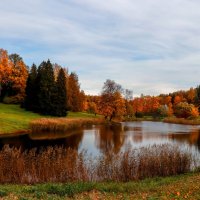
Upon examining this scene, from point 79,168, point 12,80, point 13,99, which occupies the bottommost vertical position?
Answer: point 79,168

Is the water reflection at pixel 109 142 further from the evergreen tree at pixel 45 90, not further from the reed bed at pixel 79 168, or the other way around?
the evergreen tree at pixel 45 90

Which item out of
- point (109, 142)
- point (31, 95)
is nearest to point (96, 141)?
point (109, 142)

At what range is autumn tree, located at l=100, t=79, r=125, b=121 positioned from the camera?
88.4 m

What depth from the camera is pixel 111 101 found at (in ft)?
292

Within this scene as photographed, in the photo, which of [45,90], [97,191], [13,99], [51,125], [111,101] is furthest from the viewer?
[111,101]

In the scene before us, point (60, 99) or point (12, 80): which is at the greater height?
point (12, 80)

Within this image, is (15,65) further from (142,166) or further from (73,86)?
(142,166)

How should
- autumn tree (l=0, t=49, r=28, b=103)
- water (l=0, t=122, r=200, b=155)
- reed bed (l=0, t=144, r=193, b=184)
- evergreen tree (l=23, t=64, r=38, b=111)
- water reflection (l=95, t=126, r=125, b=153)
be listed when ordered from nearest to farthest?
1. reed bed (l=0, t=144, r=193, b=184)
2. water reflection (l=95, t=126, r=125, b=153)
3. water (l=0, t=122, r=200, b=155)
4. evergreen tree (l=23, t=64, r=38, b=111)
5. autumn tree (l=0, t=49, r=28, b=103)

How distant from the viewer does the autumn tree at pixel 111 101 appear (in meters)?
88.4

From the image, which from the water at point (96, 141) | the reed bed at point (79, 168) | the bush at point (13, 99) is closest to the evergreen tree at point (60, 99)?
the bush at point (13, 99)

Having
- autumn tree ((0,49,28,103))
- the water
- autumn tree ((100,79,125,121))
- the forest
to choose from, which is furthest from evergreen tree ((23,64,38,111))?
the water

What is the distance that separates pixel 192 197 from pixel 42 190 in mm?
6520

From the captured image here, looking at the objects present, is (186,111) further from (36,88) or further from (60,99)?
(36,88)

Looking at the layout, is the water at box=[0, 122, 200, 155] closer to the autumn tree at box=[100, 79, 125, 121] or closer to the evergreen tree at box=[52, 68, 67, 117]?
→ the evergreen tree at box=[52, 68, 67, 117]
